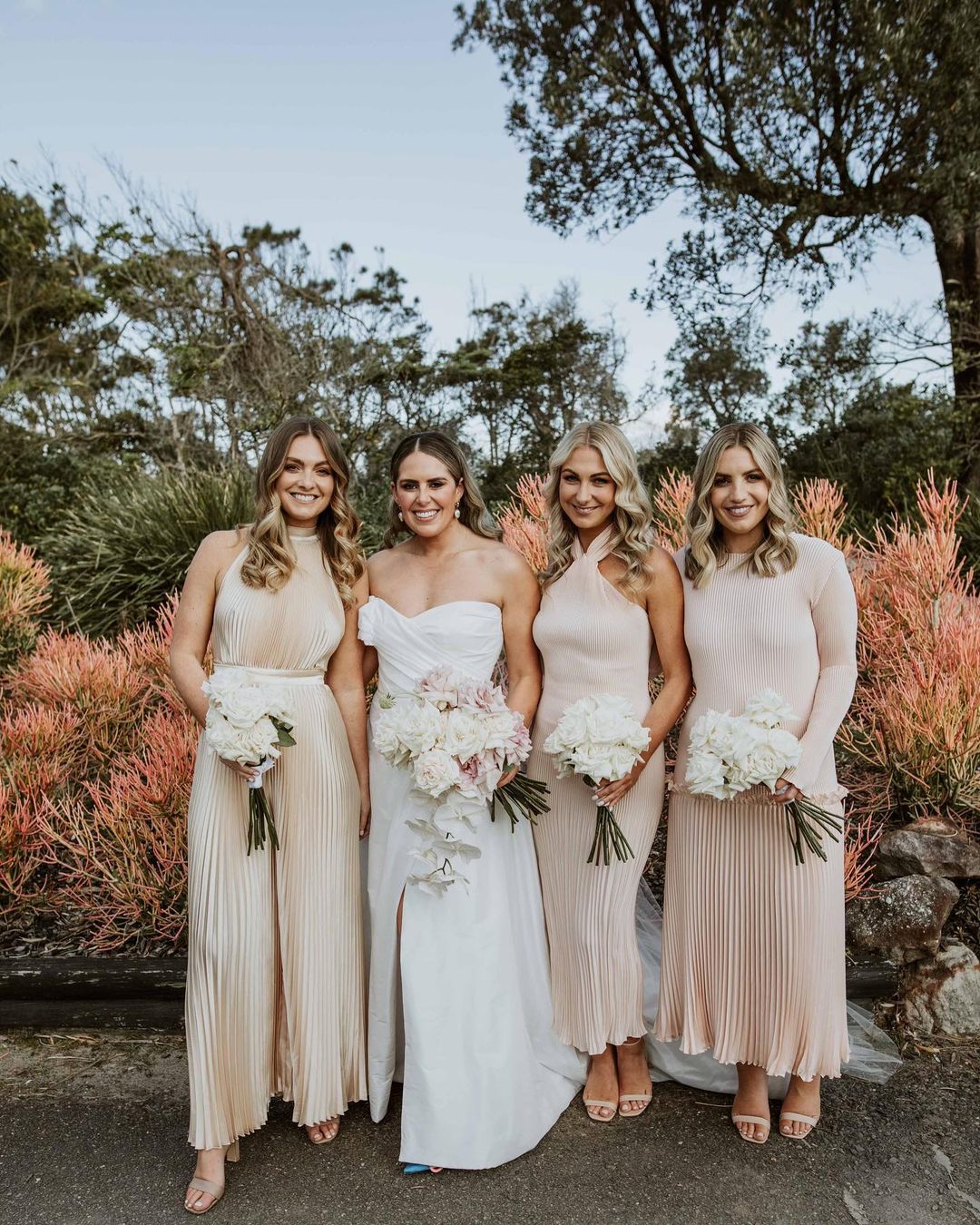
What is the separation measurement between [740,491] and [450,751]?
57.5 inches

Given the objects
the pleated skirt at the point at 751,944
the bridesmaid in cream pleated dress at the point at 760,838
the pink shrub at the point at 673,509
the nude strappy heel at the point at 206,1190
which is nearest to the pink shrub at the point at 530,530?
the pink shrub at the point at 673,509

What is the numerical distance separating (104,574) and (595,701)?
17.8 ft

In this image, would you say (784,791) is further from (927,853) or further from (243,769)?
(243,769)

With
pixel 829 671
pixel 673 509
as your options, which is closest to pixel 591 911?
pixel 829 671

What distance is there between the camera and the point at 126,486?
883 centimetres

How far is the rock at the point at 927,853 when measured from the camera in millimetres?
4234

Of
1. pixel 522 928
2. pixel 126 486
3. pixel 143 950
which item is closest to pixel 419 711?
pixel 522 928

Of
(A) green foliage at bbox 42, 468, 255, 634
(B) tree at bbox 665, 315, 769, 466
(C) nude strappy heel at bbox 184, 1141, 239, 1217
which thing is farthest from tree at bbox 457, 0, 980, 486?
(C) nude strappy heel at bbox 184, 1141, 239, 1217

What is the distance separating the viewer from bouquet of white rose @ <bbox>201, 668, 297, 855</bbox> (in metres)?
2.90

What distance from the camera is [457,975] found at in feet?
10.4

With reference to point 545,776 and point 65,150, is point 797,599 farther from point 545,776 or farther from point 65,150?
point 65,150

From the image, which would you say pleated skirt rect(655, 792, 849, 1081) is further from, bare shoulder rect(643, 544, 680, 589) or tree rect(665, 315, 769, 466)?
tree rect(665, 315, 769, 466)

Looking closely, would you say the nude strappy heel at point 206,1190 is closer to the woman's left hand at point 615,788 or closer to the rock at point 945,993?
the woman's left hand at point 615,788

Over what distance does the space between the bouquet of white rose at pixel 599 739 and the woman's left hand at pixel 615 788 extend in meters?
0.08
